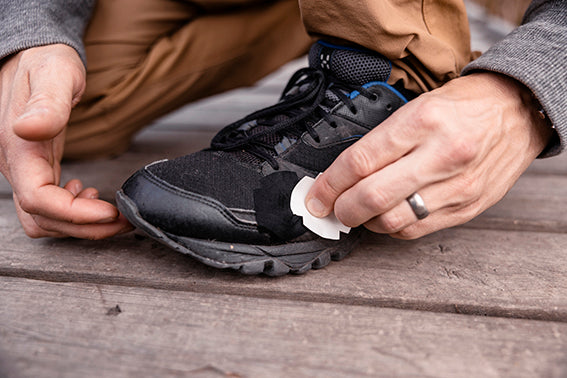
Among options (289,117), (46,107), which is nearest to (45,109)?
(46,107)

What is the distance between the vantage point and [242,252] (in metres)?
0.55

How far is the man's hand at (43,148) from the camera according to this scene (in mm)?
545

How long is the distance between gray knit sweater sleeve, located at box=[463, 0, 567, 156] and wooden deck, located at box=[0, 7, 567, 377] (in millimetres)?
204

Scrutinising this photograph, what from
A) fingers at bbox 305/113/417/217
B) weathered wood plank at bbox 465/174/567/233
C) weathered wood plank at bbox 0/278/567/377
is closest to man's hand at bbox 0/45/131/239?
weathered wood plank at bbox 0/278/567/377

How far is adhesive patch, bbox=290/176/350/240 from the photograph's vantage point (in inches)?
22.6

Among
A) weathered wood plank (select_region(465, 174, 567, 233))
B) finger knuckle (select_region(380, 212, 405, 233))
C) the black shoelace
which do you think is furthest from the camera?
weathered wood plank (select_region(465, 174, 567, 233))

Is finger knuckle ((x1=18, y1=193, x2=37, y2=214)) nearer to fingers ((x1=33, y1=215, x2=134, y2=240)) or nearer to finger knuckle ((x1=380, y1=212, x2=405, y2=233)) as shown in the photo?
fingers ((x1=33, y1=215, x2=134, y2=240))

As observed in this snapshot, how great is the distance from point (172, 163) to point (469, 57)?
1.80 ft

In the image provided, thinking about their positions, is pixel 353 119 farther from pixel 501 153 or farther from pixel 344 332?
pixel 344 332

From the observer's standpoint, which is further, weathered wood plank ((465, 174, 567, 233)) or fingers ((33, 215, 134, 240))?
weathered wood plank ((465, 174, 567, 233))

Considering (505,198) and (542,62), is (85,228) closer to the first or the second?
(542,62)

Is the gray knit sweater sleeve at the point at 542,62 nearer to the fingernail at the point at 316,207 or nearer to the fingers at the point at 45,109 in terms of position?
the fingernail at the point at 316,207

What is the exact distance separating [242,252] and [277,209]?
0.24 feet

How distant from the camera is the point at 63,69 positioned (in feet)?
2.02
